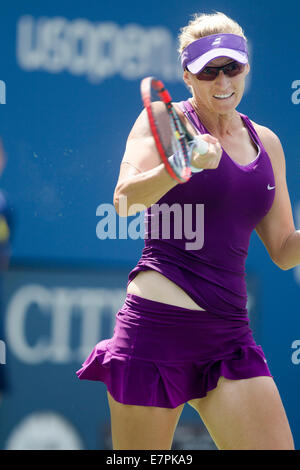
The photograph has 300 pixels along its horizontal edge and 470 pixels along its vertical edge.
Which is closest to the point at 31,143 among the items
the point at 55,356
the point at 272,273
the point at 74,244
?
the point at 74,244

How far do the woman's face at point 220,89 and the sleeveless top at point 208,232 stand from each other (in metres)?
0.17

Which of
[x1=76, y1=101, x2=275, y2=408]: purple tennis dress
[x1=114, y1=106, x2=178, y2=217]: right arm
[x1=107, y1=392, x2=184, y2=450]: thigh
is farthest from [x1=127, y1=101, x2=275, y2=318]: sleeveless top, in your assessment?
[x1=107, y1=392, x2=184, y2=450]: thigh

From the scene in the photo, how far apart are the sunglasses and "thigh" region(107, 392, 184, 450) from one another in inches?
38.5

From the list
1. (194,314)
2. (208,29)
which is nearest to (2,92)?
(208,29)

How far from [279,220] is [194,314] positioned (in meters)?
0.47

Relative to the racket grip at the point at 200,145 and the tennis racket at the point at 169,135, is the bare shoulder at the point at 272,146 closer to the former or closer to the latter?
the tennis racket at the point at 169,135

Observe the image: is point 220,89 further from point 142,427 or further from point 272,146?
point 142,427

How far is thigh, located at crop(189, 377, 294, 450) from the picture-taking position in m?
2.04

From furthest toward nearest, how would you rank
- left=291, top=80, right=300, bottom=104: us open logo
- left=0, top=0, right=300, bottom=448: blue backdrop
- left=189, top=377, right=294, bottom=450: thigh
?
→ left=291, top=80, right=300, bottom=104: us open logo
left=0, top=0, right=300, bottom=448: blue backdrop
left=189, top=377, right=294, bottom=450: thigh

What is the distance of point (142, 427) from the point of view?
2078mm

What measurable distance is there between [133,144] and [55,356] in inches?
58.0

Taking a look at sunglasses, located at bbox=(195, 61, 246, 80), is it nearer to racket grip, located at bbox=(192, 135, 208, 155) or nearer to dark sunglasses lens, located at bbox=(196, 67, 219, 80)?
dark sunglasses lens, located at bbox=(196, 67, 219, 80)

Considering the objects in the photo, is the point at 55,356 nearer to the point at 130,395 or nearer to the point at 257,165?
the point at 130,395

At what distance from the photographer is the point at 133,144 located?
7.11ft
